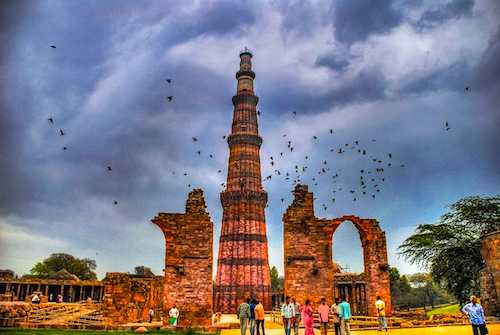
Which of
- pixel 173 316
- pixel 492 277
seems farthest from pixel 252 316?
pixel 492 277

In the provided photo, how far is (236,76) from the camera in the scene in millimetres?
36625

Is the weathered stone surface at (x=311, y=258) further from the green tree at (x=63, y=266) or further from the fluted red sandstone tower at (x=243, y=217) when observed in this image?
the green tree at (x=63, y=266)

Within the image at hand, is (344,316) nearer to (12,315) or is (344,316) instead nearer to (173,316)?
(173,316)

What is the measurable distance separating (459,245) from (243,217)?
15.3m

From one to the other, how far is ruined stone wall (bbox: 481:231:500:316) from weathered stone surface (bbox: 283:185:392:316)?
3.75 metres

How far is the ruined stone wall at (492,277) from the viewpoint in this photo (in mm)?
15664

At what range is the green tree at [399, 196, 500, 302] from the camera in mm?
24906

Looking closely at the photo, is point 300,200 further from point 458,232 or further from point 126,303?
point 458,232

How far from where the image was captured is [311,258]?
1520cm

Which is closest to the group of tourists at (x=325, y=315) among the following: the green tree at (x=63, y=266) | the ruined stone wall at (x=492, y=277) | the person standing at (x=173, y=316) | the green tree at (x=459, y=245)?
the person standing at (x=173, y=316)

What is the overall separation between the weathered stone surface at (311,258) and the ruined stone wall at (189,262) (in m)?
2.85

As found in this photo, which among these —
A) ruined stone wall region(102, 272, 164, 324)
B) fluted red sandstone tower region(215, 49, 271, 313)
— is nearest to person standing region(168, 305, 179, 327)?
ruined stone wall region(102, 272, 164, 324)

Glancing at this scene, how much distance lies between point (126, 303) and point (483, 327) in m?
10.9

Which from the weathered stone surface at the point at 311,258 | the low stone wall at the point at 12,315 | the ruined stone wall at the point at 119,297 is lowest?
the low stone wall at the point at 12,315
